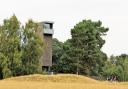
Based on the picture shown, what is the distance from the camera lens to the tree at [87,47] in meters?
63.8

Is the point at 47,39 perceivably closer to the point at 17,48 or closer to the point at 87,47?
the point at 87,47

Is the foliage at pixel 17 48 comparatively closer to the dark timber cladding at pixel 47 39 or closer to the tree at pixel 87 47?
the tree at pixel 87 47

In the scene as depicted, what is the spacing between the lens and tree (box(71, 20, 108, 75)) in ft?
209

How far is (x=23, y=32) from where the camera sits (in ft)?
174

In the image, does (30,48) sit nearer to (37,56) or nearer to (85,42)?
(37,56)

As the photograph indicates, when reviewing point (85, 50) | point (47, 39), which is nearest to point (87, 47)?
point (85, 50)

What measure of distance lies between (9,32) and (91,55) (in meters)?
15.3

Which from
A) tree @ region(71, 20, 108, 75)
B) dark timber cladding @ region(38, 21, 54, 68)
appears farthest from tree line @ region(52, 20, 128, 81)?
dark timber cladding @ region(38, 21, 54, 68)

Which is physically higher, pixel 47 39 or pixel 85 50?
pixel 47 39

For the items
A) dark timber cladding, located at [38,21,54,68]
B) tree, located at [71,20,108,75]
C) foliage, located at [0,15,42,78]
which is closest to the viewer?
foliage, located at [0,15,42,78]

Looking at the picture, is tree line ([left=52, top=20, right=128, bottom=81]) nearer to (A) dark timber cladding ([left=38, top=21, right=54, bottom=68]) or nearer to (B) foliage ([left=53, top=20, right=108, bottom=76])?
(B) foliage ([left=53, top=20, right=108, bottom=76])

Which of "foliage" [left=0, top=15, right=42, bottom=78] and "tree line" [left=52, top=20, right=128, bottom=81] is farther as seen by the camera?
"tree line" [left=52, top=20, right=128, bottom=81]

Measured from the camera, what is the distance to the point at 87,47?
64.6 metres

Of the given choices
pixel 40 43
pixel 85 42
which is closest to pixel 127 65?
pixel 85 42
